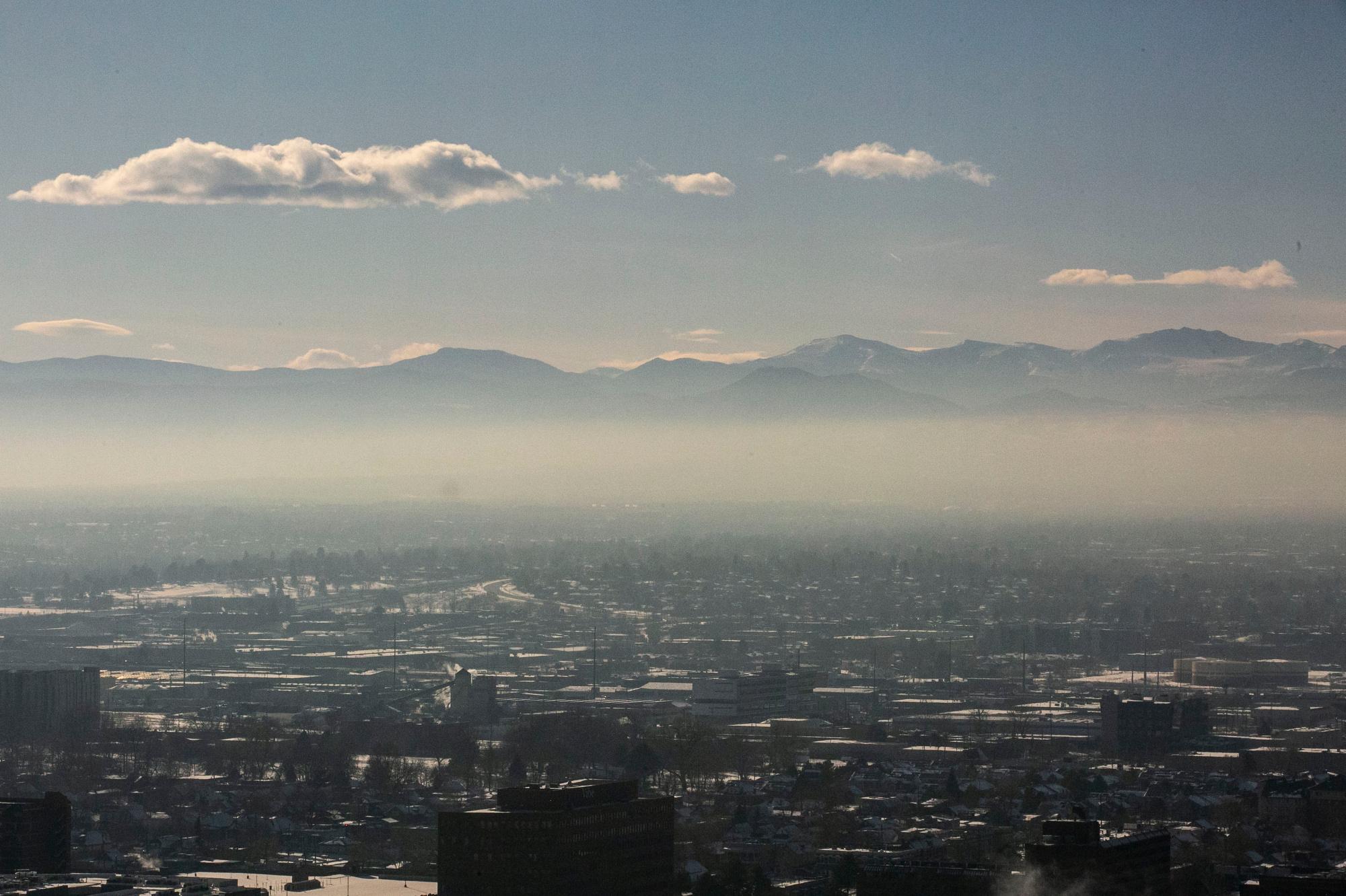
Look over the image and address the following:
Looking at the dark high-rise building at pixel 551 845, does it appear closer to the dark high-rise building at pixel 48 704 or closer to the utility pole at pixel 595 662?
the dark high-rise building at pixel 48 704

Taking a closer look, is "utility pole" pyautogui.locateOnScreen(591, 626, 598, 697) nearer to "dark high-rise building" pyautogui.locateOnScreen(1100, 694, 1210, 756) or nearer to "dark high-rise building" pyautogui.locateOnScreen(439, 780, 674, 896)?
"dark high-rise building" pyautogui.locateOnScreen(1100, 694, 1210, 756)

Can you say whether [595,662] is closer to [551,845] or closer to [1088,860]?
[551,845]

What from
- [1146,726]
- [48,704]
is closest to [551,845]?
[1146,726]

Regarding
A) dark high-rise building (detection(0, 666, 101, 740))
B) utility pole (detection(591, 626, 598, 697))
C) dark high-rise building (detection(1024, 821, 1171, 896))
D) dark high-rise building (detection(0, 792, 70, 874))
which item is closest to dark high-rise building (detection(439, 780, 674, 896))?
dark high-rise building (detection(1024, 821, 1171, 896))

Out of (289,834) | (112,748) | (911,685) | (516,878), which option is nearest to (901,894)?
(516,878)

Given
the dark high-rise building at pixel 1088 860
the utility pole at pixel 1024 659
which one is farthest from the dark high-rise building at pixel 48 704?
the dark high-rise building at pixel 1088 860
